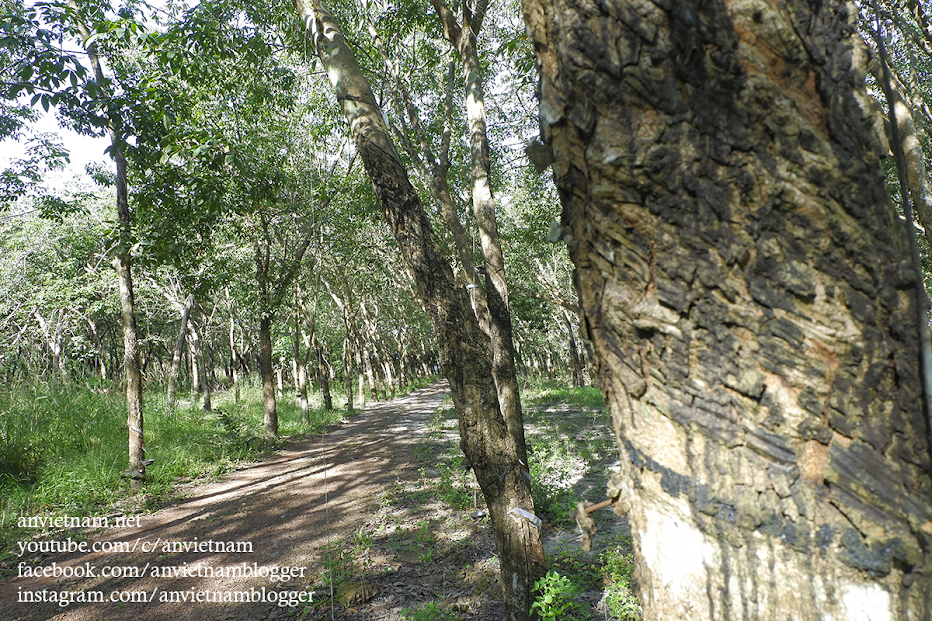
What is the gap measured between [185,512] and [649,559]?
7.41 m

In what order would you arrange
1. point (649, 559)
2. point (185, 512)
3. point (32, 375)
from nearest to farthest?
1. point (649, 559)
2. point (185, 512)
3. point (32, 375)

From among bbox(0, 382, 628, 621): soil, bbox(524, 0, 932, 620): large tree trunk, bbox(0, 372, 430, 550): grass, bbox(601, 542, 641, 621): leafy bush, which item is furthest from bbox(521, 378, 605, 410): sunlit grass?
bbox(524, 0, 932, 620): large tree trunk

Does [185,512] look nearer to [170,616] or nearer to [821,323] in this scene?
[170,616]

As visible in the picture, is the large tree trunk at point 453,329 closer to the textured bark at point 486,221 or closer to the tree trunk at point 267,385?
the textured bark at point 486,221

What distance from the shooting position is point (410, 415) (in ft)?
53.5

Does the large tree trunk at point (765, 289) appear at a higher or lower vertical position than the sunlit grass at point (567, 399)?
higher

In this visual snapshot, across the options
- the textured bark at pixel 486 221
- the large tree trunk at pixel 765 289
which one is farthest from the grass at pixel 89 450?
the large tree trunk at pixel 765 289

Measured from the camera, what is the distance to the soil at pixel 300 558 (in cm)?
412

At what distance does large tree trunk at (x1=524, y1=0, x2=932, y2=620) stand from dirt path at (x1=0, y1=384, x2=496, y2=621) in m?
3.39

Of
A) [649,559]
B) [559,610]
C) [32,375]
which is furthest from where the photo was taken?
[32,375]

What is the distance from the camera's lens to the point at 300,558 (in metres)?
5.05

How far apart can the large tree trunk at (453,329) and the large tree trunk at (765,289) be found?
2.09 m

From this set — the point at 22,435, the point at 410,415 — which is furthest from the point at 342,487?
the point at 410,415

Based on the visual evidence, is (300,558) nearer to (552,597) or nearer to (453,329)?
(552,597)
